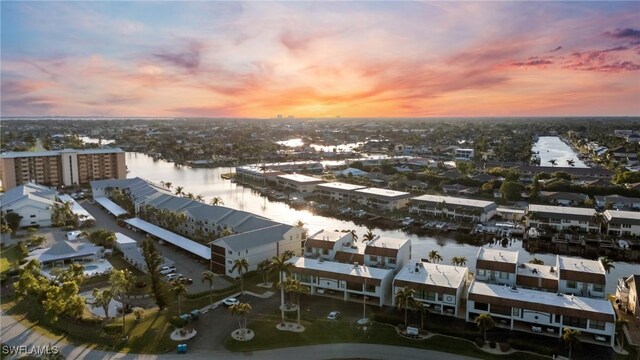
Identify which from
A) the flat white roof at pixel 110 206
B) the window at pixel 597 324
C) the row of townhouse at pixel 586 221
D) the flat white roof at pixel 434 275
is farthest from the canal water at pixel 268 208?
the flat white roof at pixel 110 206

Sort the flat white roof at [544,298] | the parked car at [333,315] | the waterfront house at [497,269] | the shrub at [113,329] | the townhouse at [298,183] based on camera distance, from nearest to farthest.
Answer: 1. the flat white roof at [544,298]
2. the shrub at [113,329]
3. the parked car at [333,315]
4. the waterfront house at [497,269]
5. the townhouse at [298,183]

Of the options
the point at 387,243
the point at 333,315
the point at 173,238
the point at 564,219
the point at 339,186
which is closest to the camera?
the point at 333,315

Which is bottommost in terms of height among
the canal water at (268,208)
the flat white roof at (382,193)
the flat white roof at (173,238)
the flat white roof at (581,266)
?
the canal water at (268,208)

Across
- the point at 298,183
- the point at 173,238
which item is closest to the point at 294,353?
the point at 173,238

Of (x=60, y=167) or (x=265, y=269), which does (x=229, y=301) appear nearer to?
(x=265, y=269)

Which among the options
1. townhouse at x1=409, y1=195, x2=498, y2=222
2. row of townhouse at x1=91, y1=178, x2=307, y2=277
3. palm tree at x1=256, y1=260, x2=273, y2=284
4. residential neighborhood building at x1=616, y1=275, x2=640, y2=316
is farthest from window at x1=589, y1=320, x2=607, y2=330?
townhouse at x1=409, y1=195, x2=498, y2=222

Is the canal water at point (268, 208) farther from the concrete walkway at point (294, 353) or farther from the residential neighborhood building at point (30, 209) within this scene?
the residential neighborhood building at point (30, 209)

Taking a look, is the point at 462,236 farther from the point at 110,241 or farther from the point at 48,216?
the point at 48,216
